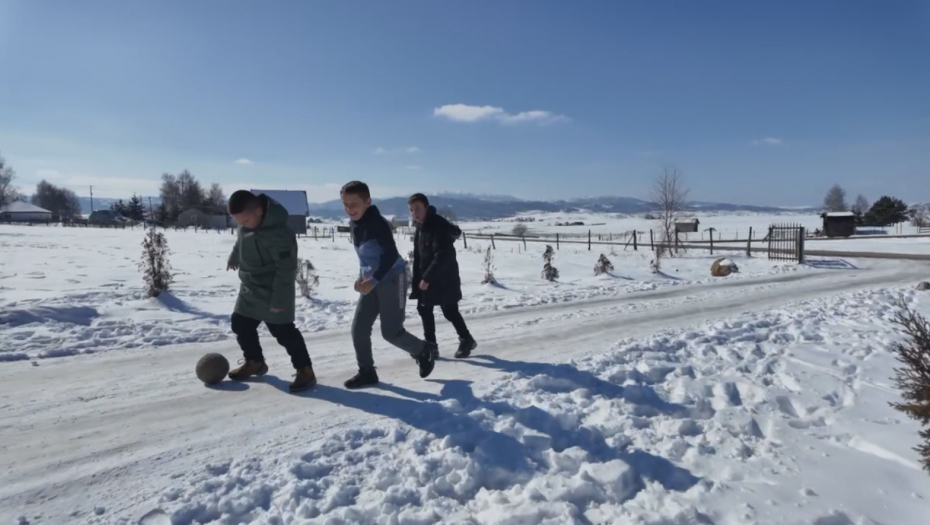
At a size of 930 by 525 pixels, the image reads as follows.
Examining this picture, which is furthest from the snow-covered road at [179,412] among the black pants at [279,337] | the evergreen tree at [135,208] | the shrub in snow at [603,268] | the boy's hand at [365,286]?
the evergreen tree at [135,208]

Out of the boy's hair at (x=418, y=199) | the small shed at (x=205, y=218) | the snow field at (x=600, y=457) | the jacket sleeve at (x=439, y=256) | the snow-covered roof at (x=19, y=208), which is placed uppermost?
the snow-covered roof at (x=19, y=208)

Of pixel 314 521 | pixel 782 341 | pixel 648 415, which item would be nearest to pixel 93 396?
pixel 314 521

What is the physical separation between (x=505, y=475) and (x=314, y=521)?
115 cm

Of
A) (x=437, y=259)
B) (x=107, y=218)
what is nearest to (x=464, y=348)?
(x=437, y=259)

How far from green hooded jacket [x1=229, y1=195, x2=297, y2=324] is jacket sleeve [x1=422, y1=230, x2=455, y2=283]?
148 cm

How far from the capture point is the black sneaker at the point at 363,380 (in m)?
4.87

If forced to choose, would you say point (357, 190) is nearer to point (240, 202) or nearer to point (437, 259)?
point (240, 202)

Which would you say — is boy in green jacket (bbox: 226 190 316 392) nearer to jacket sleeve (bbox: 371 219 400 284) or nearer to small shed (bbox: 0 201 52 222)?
jacket sleeve (bbox: 371 219 400 284)

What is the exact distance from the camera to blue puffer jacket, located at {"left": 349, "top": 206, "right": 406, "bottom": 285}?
15.1 feet

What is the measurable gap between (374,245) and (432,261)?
1.13 m

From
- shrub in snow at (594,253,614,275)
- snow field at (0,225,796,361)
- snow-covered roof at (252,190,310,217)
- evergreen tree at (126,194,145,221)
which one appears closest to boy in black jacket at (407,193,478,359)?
snow field at (0,225,796,361)

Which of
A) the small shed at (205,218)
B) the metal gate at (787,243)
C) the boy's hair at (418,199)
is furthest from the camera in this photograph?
the small shed at (205,218)

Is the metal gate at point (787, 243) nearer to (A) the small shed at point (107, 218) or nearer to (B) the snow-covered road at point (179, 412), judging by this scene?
(B) the snow-covered road at point (179, 412)

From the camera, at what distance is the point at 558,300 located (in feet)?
35.4
